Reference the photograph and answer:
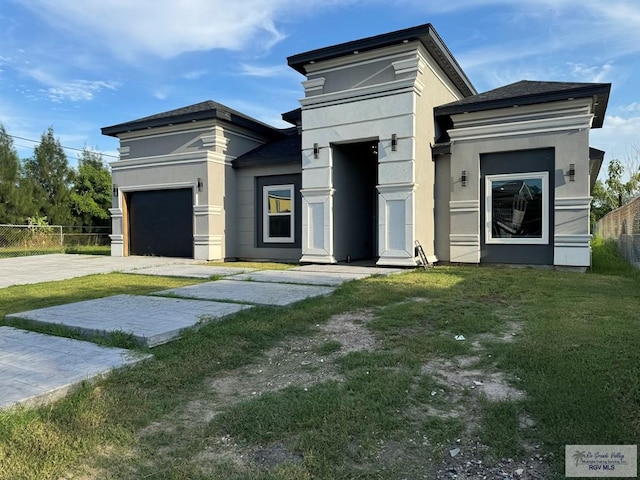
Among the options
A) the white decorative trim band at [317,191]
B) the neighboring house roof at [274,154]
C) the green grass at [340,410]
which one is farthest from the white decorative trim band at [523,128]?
the green grass at [340,410]

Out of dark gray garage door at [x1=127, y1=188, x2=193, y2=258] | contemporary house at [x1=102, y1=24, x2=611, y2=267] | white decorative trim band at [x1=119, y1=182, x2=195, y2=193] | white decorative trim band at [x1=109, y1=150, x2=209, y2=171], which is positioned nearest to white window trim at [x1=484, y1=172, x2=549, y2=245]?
contemporary house at [x1=102, y1=24, x2=611, y2=267]

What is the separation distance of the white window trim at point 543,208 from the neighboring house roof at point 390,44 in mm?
3330

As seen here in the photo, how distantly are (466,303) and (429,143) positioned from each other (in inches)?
234

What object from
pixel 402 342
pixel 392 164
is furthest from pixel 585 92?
pixel 402 342

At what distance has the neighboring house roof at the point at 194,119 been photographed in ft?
42.5

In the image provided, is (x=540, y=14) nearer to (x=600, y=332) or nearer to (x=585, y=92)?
(x=585, y=92)

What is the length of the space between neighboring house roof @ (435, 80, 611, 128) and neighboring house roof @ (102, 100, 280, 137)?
6018 mm

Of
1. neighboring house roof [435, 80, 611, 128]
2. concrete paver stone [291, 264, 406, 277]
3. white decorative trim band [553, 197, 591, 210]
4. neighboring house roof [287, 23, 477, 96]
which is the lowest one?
concrete paver stone [291, 264, 406, 277]

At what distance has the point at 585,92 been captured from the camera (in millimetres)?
9234

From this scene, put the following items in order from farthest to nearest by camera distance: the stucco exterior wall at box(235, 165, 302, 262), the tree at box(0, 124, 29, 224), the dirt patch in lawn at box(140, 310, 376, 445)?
the tree at box(0, 124, 29, 224)
the stucco exterior wall at box(235, 165, 302, 262)
the dirt patch in lawn at box(140, 310, 376, 445)

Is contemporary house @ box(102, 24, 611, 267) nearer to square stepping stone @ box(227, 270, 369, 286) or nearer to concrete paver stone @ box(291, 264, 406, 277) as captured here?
concrete paver stone @ box(291, 264, 406, 277)

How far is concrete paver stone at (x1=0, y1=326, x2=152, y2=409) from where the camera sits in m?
2.86

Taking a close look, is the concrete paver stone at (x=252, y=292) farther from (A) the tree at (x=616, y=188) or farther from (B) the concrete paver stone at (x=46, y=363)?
(A) the tree at (x=616, y=188)

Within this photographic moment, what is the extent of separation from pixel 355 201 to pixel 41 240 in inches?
693
